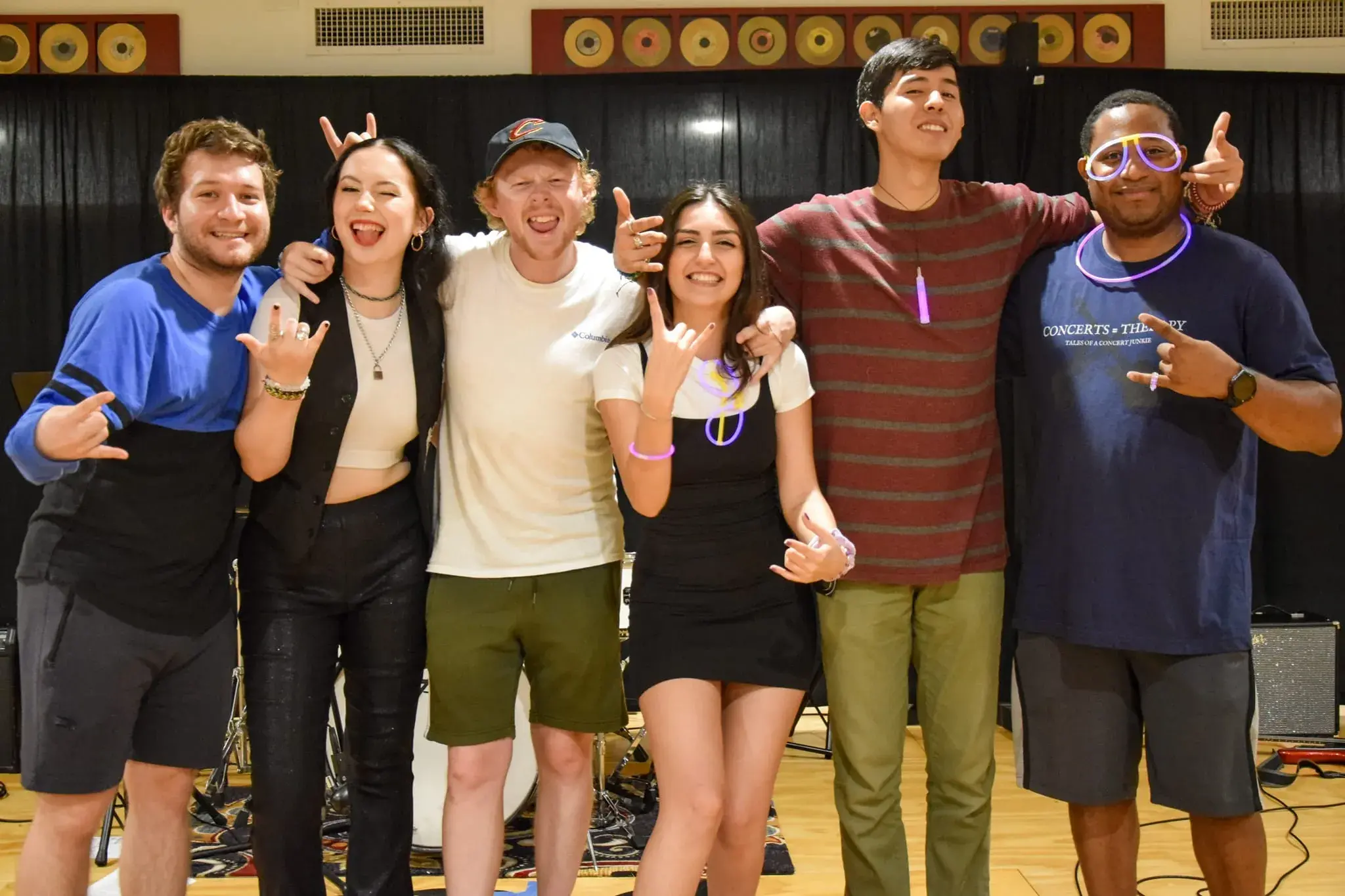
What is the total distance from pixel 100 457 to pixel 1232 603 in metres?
2.23

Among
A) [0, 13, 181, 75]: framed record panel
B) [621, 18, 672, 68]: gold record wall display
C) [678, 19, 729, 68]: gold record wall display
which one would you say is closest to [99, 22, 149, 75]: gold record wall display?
[0, 13, 181, 75]: framed record panel

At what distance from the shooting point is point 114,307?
2.22 metres

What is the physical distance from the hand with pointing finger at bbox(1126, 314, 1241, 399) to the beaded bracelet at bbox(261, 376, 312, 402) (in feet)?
5.27

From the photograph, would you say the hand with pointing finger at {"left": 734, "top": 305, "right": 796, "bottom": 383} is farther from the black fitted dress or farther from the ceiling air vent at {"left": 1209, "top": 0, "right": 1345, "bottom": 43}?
the ceiling air vent at {"left": 1209, "top": 0, "right": 1345, "bottom": 43}

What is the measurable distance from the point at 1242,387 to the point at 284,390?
1.83m

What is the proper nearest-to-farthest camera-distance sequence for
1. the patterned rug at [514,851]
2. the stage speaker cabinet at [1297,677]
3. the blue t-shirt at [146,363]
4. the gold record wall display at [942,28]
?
the blue t-shirt at [146,363], the patterned rug at [514,851], the stage speaker cabinet at [1297,677], the gold record wall display at [942,28]

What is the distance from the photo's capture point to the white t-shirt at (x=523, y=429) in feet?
7.92

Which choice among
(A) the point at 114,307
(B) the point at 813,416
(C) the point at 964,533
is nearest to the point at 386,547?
(A) the point at 114,307

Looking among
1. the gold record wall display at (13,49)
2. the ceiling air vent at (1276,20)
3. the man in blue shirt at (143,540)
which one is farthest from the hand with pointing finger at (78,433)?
the ceiling air vent at (1276,20)

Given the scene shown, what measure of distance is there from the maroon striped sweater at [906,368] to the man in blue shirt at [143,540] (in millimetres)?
1197

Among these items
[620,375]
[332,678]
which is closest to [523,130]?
[620,375]

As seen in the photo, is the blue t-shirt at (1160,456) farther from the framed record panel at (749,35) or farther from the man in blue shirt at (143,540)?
the framed record panel at (749,35)

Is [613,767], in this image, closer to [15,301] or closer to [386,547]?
[386,547]

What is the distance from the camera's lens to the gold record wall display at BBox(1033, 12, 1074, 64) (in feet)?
19.3
